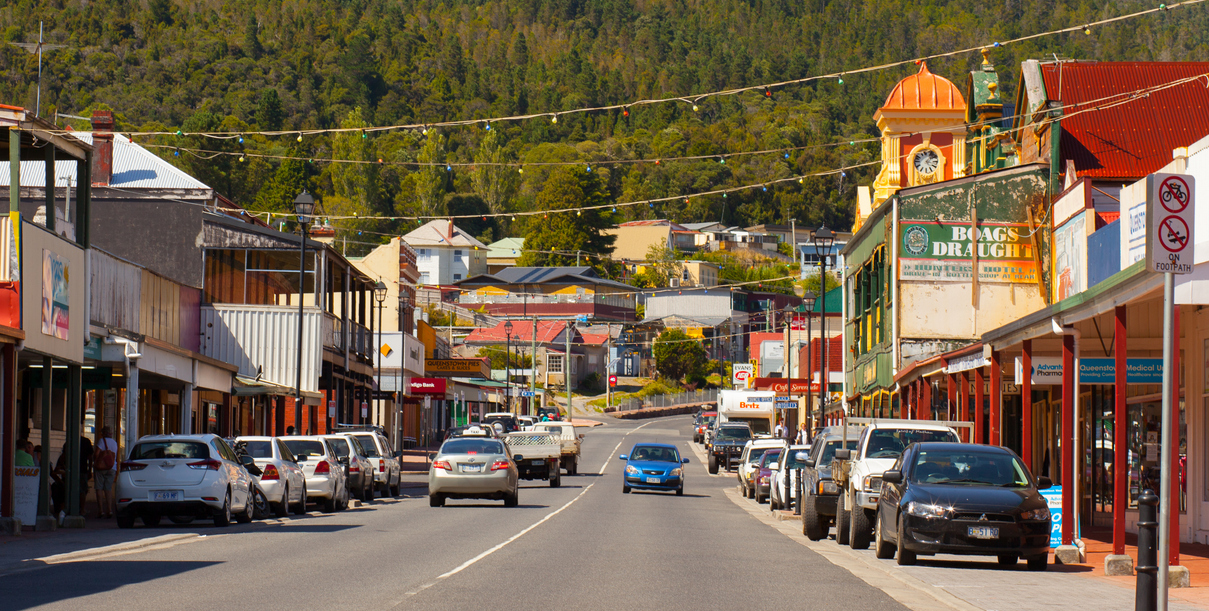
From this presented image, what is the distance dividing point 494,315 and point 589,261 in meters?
19.9

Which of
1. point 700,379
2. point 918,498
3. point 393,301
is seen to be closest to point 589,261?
point 700,379

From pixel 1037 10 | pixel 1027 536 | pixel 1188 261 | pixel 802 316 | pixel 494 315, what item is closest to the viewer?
pixel 1188 261

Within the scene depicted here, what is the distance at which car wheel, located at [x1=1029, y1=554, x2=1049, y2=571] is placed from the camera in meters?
17.5

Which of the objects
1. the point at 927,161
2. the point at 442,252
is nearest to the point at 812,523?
the point at 927,161

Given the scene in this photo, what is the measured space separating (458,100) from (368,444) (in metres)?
156

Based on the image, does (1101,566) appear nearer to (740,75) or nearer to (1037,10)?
(1037,10)

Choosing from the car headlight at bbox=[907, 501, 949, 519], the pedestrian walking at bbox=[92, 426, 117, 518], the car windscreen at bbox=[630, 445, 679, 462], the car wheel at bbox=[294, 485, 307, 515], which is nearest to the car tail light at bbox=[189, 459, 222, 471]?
the pedestrian walking at bbox=[92, 426, 117, 518]

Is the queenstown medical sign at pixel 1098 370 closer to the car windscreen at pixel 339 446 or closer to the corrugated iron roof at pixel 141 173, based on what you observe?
the car windscreen at pixel 339 446

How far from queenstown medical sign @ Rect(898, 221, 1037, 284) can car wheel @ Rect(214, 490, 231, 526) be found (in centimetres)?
1833

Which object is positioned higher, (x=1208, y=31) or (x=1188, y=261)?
(x=1208, y=31)

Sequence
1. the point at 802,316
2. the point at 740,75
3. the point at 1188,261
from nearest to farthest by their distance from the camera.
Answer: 1. the point at 1188,261
2. the point at 802,316
3. the point at 740,75

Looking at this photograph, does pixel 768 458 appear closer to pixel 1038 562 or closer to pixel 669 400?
pixel 1038 562

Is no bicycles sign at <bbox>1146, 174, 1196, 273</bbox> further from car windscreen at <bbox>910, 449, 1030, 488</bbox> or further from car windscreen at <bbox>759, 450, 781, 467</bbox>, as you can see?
Result: car windscreen at <bbox>759, 450, 781, 467</bbox>

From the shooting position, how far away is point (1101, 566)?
18.1 meters
